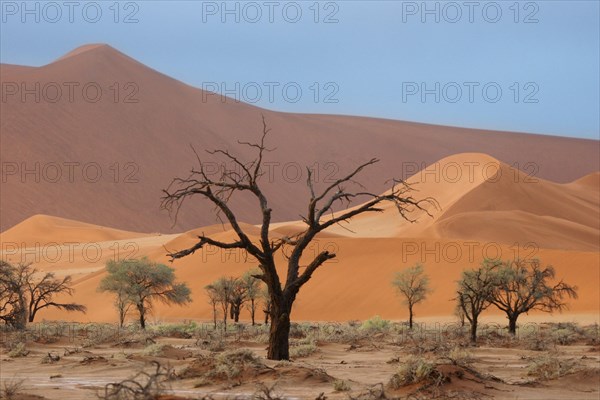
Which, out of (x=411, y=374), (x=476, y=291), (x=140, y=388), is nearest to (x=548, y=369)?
(x=411, y=374)

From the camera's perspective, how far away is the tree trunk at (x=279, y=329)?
17438 mm

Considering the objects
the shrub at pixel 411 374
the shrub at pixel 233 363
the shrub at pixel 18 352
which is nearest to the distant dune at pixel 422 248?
the shrub at pixel 18 352

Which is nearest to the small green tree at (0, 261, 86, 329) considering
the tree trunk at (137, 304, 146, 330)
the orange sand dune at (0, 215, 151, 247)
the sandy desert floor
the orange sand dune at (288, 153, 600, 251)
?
the sandy desert floor

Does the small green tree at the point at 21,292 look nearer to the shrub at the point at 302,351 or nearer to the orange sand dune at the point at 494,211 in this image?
the shrub at the point at 302,351

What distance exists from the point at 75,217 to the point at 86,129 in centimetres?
2421

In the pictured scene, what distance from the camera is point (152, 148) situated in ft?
444

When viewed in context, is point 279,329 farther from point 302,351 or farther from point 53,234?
point 53,234

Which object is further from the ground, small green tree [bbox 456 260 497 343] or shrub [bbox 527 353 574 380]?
small green tree [bbox 456 260 497 343]

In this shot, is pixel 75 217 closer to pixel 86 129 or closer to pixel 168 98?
pixel 86 129

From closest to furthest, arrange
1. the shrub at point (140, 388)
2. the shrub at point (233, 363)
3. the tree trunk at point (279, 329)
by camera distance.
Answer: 1. the shrub at point (140, 388)
2. the shrub at point (233, 363)
3. the tree trunk at point (279, 329)

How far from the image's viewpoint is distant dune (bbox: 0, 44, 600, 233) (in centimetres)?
→ 11019

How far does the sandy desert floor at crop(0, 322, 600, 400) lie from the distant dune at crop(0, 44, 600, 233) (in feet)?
148

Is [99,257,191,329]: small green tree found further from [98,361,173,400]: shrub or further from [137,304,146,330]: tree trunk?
[98,361,173,400]: shrub

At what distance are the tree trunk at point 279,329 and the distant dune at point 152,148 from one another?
51.9m
